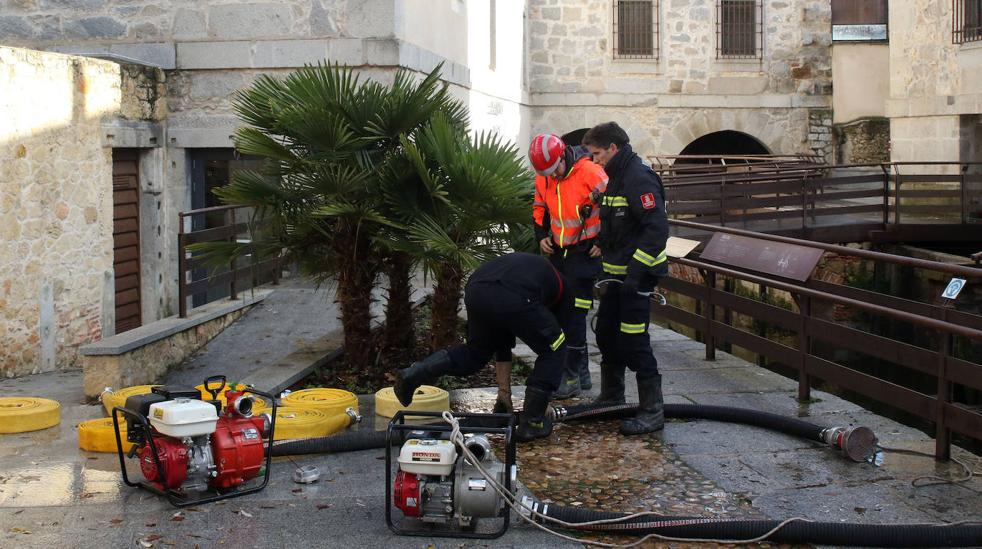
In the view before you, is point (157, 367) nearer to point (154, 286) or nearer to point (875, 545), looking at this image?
point (154, 286)

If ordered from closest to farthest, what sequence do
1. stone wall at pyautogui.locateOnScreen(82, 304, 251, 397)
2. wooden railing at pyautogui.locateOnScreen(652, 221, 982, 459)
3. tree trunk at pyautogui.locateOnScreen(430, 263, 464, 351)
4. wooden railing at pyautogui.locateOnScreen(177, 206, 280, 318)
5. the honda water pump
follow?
the honda water pump
wooden railing at pyautogui.locateOnScreen(652, 221, 982, 459)
stone wall at pyautogui.locateOnScreen(82, 304, 251, 397)
tree trunk at pyautogui.locateOnScreen(430, 263, 464, 351)
wooden railing at pyautogui.locateOnScreen(177, 206, 280, 318)

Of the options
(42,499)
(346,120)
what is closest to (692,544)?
(42,499)

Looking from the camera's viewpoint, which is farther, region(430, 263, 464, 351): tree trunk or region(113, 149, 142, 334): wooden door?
region(113, 149, 142, 334): wooden door

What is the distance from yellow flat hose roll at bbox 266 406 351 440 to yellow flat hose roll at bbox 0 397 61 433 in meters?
1.52

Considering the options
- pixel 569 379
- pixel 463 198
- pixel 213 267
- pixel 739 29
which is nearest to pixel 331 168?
pixel 463 198

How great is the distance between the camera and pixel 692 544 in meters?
5.10

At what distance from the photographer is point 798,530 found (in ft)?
16.6

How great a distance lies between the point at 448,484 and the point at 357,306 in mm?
4060

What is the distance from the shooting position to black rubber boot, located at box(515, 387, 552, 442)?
6.62 m

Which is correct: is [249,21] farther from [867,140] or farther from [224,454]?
[867,140]

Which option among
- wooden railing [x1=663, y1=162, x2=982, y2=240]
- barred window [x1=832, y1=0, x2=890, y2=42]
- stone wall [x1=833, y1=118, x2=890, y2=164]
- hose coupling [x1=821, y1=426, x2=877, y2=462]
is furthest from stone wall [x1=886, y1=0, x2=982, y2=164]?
hose coupling [x1=821, y1=426, x2=877, y2=462]

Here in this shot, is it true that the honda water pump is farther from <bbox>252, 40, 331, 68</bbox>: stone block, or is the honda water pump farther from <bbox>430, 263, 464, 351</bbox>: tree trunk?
<bbox>252, 40, 331, 68</bbox>: stone block

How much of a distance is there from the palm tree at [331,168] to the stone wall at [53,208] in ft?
6.90

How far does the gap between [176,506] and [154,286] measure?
7.63m
